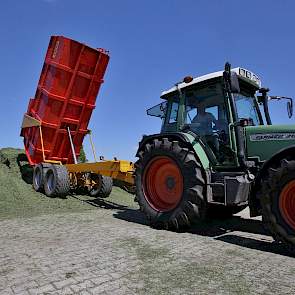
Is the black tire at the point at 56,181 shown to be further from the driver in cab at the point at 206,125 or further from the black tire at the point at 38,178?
the driver in cab at the point at 206,125

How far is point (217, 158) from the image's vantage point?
19.9 ft

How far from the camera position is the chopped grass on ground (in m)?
8.34

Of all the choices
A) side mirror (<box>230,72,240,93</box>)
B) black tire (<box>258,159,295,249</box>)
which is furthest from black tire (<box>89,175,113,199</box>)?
black tire (<box>258,159,295,249</box>)

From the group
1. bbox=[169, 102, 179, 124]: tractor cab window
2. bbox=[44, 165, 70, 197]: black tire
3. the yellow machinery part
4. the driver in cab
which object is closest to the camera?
the driver in cab

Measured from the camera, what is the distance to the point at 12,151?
12312mm

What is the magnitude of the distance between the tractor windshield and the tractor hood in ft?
1.43

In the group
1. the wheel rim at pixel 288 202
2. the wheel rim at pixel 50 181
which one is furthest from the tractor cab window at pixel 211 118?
the wheel rim at pixel 50 181

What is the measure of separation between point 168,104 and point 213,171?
67.0 inches

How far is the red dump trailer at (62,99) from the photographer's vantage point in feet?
32.3

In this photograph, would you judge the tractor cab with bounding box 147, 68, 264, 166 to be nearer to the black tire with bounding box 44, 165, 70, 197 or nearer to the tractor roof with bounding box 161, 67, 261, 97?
the tractor roof with bounding box 161, 67, 261, 97

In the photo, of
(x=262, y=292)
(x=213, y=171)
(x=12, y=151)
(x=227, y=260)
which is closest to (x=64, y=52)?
(x=12, y=151)

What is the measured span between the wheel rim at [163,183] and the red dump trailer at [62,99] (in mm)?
4485

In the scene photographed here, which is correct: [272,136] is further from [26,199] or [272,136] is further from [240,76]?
[26,199]

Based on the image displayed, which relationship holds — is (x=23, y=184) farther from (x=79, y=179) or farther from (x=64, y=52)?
(x=64, y=52)
